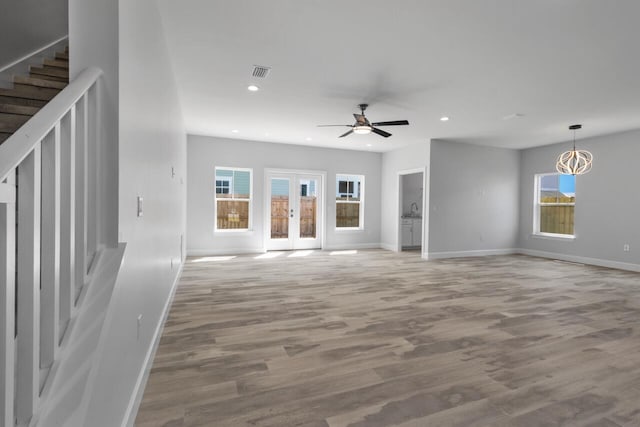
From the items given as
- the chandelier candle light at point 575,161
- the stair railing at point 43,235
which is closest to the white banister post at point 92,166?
the stair railing at point 43,235

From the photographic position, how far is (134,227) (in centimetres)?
179

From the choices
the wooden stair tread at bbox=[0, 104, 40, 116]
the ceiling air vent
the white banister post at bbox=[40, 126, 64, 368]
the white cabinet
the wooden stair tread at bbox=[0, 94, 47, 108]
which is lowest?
the white cabinet

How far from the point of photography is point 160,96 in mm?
2820

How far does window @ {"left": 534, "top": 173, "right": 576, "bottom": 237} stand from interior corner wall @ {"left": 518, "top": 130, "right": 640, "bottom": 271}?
260 millimetres

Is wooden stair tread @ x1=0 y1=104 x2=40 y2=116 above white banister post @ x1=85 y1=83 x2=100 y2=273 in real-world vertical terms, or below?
above

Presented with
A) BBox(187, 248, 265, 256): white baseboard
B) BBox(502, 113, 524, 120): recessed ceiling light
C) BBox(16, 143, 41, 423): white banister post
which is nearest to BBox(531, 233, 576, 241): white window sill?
BBox(502, 113, 524, 120): recessed ceiling light

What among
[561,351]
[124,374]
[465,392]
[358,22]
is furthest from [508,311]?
[124,374]

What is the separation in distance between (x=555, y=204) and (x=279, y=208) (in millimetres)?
6716

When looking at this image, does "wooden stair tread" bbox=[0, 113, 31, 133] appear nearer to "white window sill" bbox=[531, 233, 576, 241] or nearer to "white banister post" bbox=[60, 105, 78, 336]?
"white banister post" bbox=[60, 105, 78, 336]

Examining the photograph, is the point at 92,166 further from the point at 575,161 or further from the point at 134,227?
the point at 575,161

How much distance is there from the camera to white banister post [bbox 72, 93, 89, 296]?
128 centimetres

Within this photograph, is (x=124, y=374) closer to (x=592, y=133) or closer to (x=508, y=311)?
(x=508, y=311)

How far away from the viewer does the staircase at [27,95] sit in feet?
5.82

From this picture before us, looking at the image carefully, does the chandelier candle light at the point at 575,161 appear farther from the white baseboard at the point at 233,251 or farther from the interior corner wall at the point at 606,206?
the white baseboard at the point at 233,251
